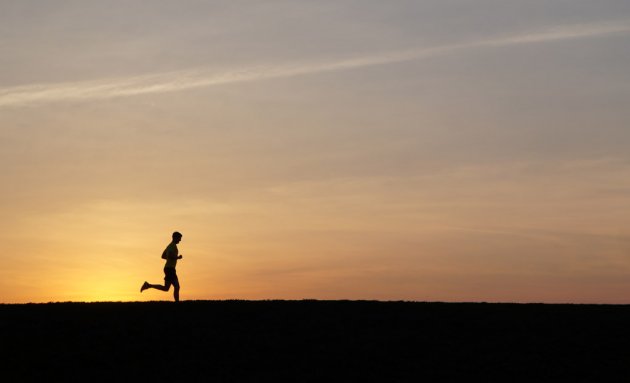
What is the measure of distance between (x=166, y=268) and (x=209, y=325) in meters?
3.62

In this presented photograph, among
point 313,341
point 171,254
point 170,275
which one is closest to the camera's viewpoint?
point 313,341

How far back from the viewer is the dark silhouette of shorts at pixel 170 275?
1276 inches

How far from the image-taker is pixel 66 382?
2505 centimetres

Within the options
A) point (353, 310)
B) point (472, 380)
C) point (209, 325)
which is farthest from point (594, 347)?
point (209, 325)

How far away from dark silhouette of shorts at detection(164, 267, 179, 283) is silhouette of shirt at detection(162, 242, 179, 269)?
0.37ft


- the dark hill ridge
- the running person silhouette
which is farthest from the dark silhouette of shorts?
the dark hill ridge

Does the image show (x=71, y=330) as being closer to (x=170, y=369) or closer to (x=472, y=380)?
(x=170, y=369)

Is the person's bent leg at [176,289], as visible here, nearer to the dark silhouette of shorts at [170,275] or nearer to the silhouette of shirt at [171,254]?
the dark silhouette of shorts at [170,275]

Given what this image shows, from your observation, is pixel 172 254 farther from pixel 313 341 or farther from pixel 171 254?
pixel 313 341

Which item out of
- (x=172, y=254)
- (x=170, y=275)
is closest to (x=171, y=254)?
(x=172, y=254)

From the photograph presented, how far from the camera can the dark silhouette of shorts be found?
1276 inches

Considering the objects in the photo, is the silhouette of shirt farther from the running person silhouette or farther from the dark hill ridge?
the dark hill ridge

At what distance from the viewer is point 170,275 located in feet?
107

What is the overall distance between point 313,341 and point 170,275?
637cm
